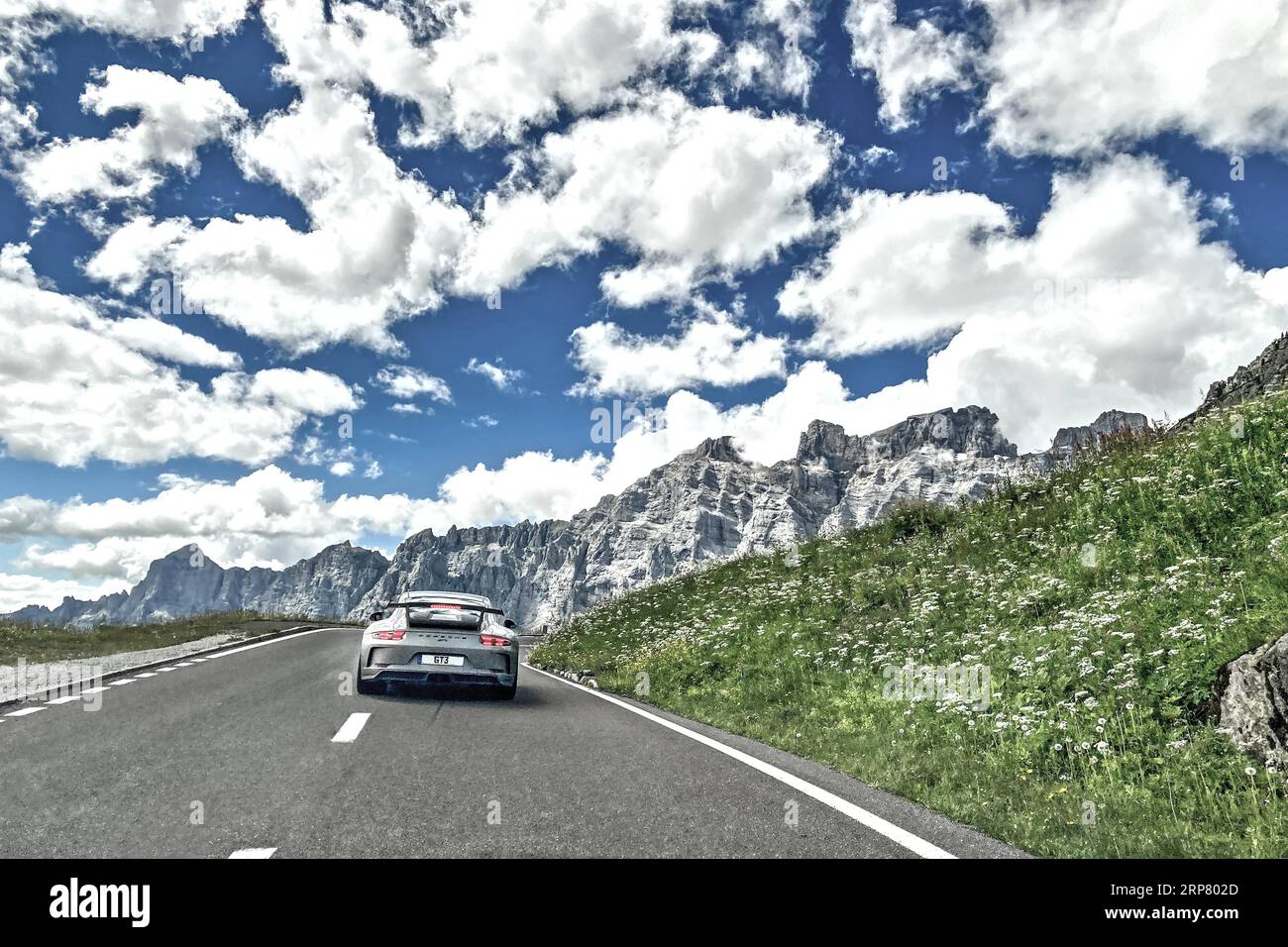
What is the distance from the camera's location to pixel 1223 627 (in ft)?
24.2

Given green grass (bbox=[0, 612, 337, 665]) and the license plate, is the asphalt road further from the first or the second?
green grass (bbox=[0, 612, 337, 665])

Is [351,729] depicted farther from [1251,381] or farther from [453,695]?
[1251,381]

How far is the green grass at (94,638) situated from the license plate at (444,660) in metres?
9.67

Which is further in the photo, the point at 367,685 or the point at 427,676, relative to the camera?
the point at 367,685

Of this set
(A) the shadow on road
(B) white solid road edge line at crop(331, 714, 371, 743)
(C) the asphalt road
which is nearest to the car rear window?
(A) the shadow on road

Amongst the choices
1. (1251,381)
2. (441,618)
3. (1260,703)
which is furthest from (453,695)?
(1251,381)

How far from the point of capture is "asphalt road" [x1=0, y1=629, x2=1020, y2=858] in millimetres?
4410

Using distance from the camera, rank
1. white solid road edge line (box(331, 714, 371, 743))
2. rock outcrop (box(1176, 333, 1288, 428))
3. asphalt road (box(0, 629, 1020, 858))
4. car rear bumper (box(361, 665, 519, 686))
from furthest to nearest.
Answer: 1. rock outcrop (box(1176, 333, 1288, 428))
2. car rear bumper (box(361, 665, 519, 686))
3. white solid road edge line (box(331, 714, 371, 743))
4. asphalt road (box(0, 629, 1020, 858))

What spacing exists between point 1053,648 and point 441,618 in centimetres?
807

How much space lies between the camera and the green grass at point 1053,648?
5707 mm

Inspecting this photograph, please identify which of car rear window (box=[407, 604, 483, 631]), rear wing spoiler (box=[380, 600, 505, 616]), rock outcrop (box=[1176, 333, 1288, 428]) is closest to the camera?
car rear window (box=[407, 604, 483, 631])

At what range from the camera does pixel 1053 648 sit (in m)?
8.92
